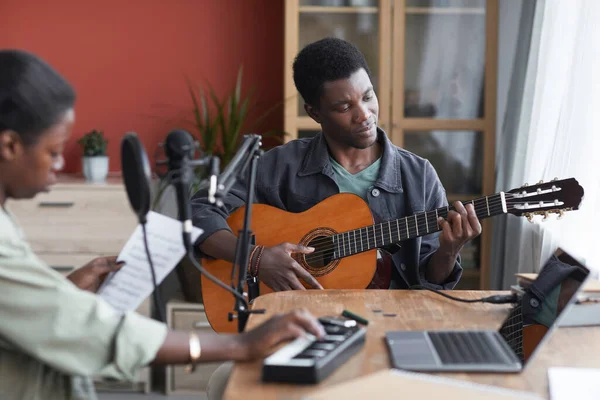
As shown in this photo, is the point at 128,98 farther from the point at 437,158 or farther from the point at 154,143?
the point at 437,158

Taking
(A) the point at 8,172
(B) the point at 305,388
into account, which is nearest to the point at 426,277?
(B) the point at 305,388

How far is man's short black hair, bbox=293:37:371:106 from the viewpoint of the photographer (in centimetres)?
221

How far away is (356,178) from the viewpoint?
7.41ft

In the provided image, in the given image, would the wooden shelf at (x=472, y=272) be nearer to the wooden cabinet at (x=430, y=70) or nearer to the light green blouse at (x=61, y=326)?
the wooden cabinet at (x=430, y=70)

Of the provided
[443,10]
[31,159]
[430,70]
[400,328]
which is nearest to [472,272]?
[430,70]

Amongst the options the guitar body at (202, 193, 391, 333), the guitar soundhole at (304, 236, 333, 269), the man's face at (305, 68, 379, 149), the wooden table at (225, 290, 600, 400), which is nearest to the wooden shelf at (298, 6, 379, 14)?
the man's face at (305, 68, 379, 149)

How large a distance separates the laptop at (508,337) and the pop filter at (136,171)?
0.49 m

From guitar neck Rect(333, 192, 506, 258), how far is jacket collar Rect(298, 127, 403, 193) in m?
0.16

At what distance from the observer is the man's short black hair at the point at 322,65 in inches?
87.0

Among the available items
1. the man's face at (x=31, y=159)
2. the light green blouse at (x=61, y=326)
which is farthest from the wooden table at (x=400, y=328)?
the man's face at (x=31, y=159)

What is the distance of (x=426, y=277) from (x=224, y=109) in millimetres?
2078

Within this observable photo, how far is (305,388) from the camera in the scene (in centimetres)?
110

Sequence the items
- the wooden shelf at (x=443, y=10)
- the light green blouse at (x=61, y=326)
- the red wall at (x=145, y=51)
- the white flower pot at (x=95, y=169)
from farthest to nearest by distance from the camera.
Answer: the red wall at (x=145, y=51)
the white flower pot at (x=95, y=169)
the wooden shelf at (x=443, y=10)
the light green blouse at (x=61, y=326)

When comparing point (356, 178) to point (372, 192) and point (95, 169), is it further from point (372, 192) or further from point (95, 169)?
point (95, 169)
